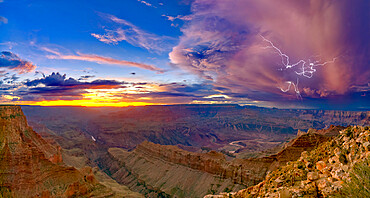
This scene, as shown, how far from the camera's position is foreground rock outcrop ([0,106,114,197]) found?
3494 centimetres

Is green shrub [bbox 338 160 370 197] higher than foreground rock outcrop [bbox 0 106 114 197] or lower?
higher

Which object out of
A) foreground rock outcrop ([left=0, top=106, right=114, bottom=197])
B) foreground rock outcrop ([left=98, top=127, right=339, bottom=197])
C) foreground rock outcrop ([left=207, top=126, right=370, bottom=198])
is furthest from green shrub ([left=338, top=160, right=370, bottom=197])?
foreground rock outcrop ([left=0, top=106, right=114, bottom=197])

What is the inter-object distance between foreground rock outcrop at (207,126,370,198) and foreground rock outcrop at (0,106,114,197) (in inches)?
1619

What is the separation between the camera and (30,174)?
3697 cm

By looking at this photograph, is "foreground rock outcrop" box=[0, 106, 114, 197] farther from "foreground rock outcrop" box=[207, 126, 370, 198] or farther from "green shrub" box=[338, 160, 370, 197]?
"green shrub" box=[338, 160, 370, 197]

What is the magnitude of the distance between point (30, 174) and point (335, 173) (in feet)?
156

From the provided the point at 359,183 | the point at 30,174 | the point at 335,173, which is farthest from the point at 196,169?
the point at 359,183

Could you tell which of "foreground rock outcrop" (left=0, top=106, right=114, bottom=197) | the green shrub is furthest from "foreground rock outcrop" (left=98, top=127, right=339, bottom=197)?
the green shrub

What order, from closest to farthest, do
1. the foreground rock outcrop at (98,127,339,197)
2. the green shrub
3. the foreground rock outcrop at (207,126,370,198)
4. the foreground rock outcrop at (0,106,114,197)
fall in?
the green shrub, the foreground rock outcrop at (207,126,370,198), the foreground rock outcrop at (0,106,114,197), the foreground rock outcrop at (98,127,339,197)

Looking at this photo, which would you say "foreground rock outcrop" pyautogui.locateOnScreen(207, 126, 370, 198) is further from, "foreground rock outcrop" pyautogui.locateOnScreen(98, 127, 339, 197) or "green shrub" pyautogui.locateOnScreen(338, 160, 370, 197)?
"foreground rock outcrop" pyautogui.locateOnScreen(98, 127, 339, 197)

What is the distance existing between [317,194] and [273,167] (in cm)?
3956

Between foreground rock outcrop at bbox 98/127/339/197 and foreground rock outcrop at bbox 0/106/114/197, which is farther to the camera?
foreground rock outcrop at bbox 98/127/339/197

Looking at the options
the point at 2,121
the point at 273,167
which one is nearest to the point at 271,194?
the point at 273,167

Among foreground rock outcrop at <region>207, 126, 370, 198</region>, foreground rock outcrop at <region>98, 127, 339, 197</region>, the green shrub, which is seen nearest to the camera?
the green shrub
